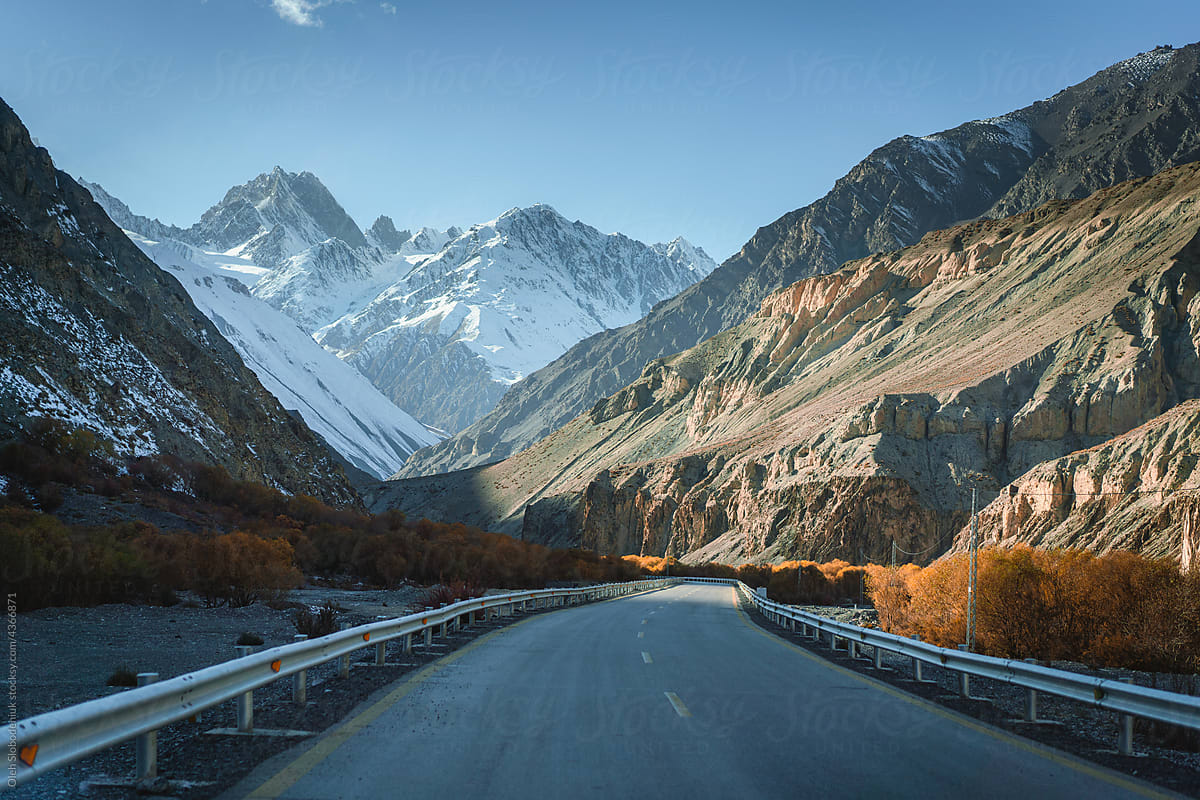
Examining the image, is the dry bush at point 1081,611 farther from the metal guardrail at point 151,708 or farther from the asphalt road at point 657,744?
the metal guardrail at point 151,708

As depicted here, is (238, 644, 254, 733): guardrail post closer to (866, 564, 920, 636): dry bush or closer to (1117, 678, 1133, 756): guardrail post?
(1117, 678, 1133, 756): guardrail post

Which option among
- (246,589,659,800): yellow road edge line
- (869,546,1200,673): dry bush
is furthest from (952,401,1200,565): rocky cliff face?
(246,589,659,800): yellow road edge line

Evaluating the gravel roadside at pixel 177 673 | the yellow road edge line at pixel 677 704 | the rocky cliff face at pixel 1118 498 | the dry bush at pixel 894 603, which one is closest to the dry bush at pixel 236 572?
the gravel roadside at pixel 177 673

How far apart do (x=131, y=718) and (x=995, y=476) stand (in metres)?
68.3

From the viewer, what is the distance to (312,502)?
59.7m

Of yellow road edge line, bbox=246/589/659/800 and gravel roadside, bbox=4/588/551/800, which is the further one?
gravel roadside, bbox=4/588/551/800

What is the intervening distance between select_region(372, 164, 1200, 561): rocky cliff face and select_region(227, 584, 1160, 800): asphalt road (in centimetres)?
5221

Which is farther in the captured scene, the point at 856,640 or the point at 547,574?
the point at 547,574

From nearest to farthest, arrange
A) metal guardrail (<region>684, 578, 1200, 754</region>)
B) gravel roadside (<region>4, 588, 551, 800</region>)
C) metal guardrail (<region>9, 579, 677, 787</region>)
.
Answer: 1. metal guardrail (<region>9, 579, 677, 787</region>)
2. gravel roadside (<region>4, 588, 551, 800</region>)
3. metal guardrail (<region>684, 578, 1200, 754</region>)

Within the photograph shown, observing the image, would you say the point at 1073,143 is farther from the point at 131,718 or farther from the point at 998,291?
the point at 131,718

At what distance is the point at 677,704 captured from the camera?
10141 millimetres

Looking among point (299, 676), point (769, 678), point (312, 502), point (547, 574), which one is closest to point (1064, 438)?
point (547, 574)

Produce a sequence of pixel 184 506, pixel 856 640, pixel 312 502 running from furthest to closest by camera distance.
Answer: pixel 312 502 < pixel 184 506 < pixel 856 640

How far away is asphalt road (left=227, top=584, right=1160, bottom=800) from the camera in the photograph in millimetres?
6551
